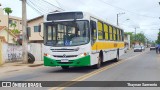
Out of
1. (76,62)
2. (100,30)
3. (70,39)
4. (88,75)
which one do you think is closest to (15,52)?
(100,30)

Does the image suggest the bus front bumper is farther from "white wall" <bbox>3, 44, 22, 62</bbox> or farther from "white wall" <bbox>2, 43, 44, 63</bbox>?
"white wall" <bbox>3, 44, 22, 62</bbox>

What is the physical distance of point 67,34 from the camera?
18.1 m

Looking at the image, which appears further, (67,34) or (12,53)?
(12,53)

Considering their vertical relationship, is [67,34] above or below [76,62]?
above

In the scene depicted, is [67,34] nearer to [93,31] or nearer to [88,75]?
[93,31]

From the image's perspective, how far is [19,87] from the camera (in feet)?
41.3

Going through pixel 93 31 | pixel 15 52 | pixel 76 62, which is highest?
pixel 93 31

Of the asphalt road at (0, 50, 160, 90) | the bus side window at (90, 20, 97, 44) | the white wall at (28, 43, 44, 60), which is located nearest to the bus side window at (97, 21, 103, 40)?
the bus side window at (90, 20, 97, 44)

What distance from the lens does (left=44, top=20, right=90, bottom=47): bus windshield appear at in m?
18.0

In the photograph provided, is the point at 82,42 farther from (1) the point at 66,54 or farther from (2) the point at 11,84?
(2) the point at 11,84

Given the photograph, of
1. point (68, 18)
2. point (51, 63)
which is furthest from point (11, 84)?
point (68, 18)

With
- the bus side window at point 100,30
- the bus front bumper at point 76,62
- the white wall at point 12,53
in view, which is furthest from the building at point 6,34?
the bus front bumper at point 76,62

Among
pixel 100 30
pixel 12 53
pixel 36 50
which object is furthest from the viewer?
pixel 36 50

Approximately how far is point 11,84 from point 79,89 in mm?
3294
